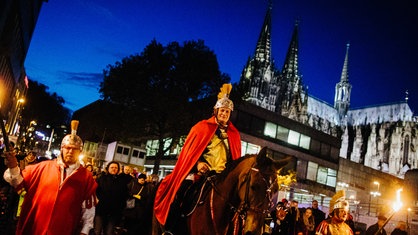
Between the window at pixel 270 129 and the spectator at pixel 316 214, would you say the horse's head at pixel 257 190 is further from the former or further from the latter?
the window at pixel 270 129

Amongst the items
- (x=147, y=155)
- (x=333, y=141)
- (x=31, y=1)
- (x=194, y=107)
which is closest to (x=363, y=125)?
(x=333, y=141)

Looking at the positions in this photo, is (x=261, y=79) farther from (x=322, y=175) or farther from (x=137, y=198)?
(x=137, y=198)

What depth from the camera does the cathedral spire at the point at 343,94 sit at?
386ft

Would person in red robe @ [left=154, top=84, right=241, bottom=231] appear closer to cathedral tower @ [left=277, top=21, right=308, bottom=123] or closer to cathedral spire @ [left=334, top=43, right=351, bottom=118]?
cathedral tower @ [left=277, top=21, right=308, bottom=123]

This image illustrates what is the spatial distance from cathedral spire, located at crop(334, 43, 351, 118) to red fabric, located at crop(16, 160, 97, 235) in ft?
392

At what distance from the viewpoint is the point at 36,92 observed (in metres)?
66.6

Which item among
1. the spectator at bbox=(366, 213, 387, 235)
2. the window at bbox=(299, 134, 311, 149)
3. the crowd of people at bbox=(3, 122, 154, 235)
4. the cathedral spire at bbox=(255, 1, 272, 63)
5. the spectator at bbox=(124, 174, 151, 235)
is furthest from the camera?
the cathedral spire at bbox=(255, 1, 272, 63)

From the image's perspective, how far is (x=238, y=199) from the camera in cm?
441

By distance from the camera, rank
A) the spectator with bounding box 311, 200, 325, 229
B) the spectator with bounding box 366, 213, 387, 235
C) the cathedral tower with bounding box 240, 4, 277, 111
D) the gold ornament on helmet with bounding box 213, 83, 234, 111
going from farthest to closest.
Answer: the cathedral tower with bounding box 240, 4, 277, 111 → the spectator with bounding box 311, 200, 325, 229 → the spectator with bounding box 366, 213, 387, 235 → the gold ornament on helmet with bounding box 213, 83, 234, 111

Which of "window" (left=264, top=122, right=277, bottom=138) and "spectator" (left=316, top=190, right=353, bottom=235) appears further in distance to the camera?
"window" (left=264, top=122, right=277, bottom=138)

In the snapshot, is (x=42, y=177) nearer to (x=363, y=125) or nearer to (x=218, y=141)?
(x=218, y=141)

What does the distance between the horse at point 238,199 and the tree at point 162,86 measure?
25355 millimetres

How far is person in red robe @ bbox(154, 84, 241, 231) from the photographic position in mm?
5414

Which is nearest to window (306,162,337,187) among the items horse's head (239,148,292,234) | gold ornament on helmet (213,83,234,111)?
gold ornament on helmet (213,83,234,111)
